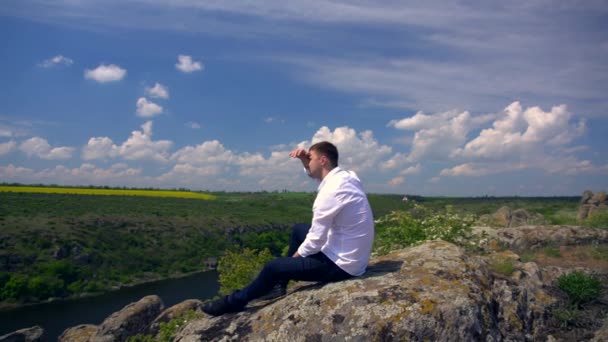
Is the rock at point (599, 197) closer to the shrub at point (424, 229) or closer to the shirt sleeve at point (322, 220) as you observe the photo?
the shrub at point (424, 229)

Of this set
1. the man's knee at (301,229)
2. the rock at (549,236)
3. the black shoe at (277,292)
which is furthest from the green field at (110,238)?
the black shoe at (277,292)

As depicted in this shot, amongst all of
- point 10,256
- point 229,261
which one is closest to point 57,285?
point 10,256

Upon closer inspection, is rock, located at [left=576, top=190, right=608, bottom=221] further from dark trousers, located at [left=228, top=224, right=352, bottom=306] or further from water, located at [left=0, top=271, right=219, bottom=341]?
water, located at [left=0, top=271, right=219, bottom=341]

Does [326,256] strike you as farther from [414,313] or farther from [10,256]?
[10,256]

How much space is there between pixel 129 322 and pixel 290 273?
33.5ft

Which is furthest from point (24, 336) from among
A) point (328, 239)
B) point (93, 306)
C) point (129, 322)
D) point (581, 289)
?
point (93, 306)

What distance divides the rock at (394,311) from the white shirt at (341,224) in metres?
0.35

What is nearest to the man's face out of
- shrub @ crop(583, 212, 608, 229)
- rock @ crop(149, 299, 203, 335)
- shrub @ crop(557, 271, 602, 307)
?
shrub @ crop(557, 271, 602, 307)

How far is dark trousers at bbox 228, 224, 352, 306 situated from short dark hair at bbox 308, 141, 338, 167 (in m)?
1.18

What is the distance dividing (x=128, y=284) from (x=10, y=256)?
11070mm

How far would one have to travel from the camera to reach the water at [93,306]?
35.2 m

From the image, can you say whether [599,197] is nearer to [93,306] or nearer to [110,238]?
[93,306]

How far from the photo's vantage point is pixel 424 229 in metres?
11.2

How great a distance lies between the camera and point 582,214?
91.7 feet
